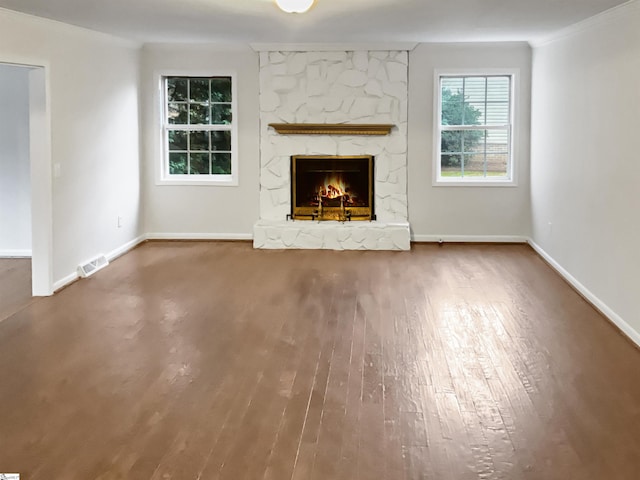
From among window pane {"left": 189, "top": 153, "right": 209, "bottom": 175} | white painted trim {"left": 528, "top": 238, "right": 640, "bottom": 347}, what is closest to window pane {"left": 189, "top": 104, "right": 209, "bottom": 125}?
window pane {"left": 189, "top": 153, "right": 209, "bottom": 175}

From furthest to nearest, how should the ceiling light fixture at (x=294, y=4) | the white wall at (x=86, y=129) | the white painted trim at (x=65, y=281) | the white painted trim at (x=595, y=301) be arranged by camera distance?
the white painted trim at (x=65, y=281)
the white wall at (x=86, y=129)
the white painted trim at (x=595, y=301)
the ceiling light fixture at (x=294, y=4)

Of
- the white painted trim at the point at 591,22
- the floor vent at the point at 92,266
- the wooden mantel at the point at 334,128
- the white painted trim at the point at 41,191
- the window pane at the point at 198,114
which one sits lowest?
the floor vent at the point at 92,266

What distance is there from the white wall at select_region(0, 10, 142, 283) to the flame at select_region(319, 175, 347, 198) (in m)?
2.39

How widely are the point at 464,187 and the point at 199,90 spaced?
12.0 ft

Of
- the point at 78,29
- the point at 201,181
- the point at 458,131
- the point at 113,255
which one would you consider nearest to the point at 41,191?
the point at 78,29

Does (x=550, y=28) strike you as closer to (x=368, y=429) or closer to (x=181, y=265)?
(x=181, y=265)

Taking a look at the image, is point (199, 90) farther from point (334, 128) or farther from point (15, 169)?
point (15, 169)

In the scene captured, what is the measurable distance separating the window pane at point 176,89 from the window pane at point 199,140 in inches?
19.2

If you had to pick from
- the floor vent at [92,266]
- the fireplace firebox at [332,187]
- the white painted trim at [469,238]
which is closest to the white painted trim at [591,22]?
the white painted trim at [469,238]

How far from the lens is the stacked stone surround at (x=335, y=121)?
29.2 feet

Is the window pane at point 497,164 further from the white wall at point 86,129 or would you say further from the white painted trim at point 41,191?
the white painted trim at point 41,191

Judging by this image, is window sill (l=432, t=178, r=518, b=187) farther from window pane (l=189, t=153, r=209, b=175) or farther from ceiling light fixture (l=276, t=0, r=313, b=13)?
ceiling light fixture (l=276, t=0, r=313, b=13)

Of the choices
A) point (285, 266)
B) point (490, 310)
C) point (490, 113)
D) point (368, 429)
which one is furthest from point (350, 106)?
point (368, 429)

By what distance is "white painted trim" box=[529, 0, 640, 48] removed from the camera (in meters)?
5.43
